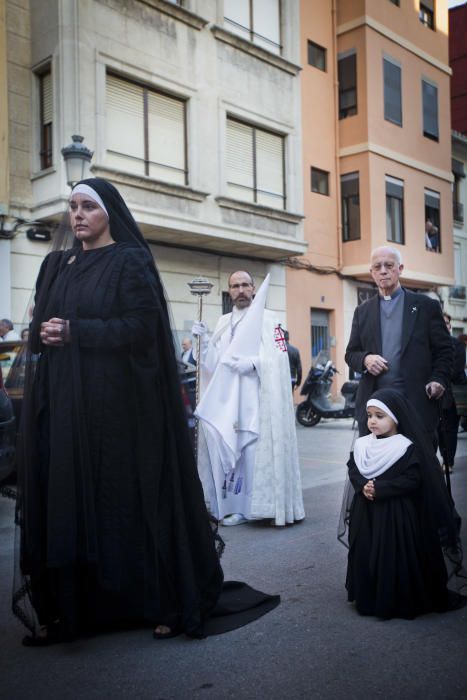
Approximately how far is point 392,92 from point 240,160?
7.35 metres

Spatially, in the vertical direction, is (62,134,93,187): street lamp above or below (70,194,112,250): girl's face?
above

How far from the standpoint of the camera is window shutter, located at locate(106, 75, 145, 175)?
47.7ft

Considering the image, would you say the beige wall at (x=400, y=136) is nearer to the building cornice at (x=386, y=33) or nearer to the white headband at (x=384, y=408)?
the building cornice at (x=386, y=33)

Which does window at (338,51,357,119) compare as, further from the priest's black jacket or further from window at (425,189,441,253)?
the priest's black jacket

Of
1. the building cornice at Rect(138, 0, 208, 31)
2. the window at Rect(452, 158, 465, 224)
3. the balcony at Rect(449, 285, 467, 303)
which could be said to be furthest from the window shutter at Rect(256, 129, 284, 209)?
the window at Rect(452, 158, 465, 224)

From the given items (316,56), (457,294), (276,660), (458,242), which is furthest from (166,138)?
(458,242)

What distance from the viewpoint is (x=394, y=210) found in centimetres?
2275

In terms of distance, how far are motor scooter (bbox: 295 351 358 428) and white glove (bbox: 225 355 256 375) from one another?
27.9 feet

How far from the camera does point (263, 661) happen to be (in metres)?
3.19

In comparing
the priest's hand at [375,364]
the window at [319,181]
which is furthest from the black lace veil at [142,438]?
the window at [319,181]

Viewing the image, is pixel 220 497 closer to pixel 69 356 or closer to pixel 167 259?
pixel 69 356

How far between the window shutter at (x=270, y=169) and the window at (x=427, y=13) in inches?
350

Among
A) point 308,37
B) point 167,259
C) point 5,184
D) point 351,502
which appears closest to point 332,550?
point 351,502

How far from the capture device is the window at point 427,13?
24.0 meters
